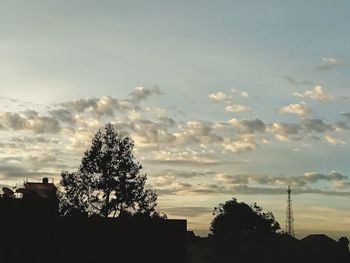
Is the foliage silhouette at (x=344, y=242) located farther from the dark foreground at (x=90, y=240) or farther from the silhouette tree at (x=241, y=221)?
the dark foreground at (x=90, y=240)

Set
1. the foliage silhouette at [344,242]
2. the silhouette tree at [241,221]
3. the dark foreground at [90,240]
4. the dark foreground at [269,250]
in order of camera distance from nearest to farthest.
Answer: the dark foreground at [90,240] < the dark foreground at [269,250] < the foliage silhouette at [344,242] < the silhouette tree at [241,221]

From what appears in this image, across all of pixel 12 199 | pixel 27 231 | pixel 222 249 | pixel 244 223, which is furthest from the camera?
pixel 244 223

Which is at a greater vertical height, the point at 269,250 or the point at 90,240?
the point at 90,240

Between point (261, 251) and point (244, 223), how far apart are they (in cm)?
3226

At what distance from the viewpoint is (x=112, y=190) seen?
62500 millimetres

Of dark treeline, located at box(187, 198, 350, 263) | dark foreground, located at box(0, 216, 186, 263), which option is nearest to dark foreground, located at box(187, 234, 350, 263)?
dark treeline, located at box(187, 198, 350, 263)

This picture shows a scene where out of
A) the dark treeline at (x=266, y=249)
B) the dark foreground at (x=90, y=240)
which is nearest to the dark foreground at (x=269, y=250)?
the dark treeline at (x=266, y=249)

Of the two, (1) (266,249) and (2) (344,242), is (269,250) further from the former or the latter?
(2) (344,242)

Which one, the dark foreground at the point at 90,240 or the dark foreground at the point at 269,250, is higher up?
the dark foreground at the point at 90,240

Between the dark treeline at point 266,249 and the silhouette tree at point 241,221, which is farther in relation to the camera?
the silhouette tree at point 241,221

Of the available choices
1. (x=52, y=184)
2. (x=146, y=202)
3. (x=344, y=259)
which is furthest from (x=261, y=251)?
(x=52, y=184)

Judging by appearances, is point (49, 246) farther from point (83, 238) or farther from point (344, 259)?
point (344, 259)

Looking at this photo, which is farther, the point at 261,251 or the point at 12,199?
the point at 261,251

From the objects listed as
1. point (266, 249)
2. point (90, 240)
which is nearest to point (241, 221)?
point (266, 249)
